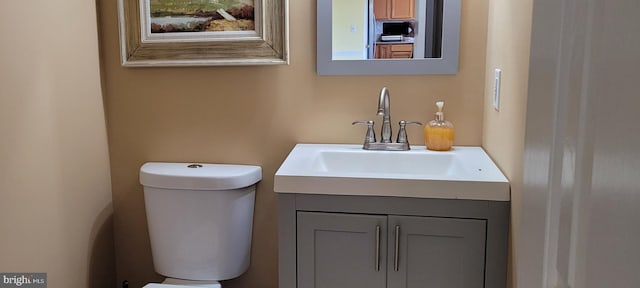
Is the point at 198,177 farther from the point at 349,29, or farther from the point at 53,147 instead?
the point at 349,29

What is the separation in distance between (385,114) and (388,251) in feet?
1.72

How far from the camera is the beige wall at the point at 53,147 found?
1501 mm

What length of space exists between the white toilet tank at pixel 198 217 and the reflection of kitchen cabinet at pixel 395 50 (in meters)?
0.64

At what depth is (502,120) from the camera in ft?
4.84

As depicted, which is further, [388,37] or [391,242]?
[388,37]

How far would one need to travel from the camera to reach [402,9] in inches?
70.4

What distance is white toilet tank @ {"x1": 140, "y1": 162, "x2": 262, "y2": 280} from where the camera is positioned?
1762 millimetres

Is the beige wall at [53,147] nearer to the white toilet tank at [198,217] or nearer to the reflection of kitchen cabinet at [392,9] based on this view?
the white toilet tank at [198,217]

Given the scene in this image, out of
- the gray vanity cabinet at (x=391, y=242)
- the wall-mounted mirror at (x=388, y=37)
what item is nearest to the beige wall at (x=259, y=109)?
the wall-mounted mirror at (x=388, y=37)

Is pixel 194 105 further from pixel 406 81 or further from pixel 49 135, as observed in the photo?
pixel 406 81

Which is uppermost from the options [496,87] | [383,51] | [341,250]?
[383,51]

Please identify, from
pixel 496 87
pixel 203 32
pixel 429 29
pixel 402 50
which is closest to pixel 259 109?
pixel 203 32

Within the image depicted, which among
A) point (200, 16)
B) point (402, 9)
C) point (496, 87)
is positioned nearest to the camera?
point (496, 87)

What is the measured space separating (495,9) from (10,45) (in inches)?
59.3
